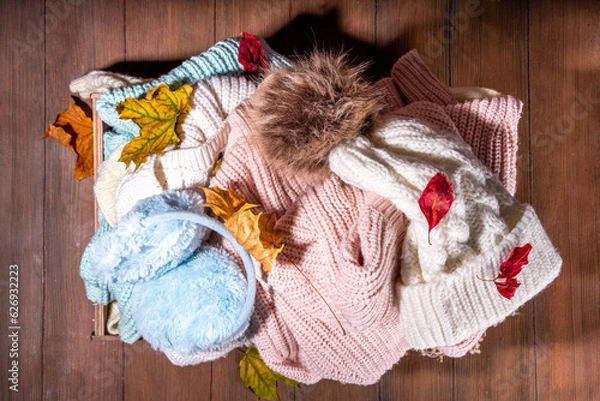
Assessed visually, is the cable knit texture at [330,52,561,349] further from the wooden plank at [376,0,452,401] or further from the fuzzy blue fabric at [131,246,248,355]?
the wooden plank at [376,0,452,401]

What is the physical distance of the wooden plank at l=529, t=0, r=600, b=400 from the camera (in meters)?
1.22

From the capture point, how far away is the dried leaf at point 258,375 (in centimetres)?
106

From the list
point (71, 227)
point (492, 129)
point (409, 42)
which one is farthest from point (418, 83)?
point (71, 227)

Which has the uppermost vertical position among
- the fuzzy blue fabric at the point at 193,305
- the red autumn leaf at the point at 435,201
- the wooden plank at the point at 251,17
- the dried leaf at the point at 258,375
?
the wooden plank at the point at 251,17

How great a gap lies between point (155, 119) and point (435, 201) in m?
0.52

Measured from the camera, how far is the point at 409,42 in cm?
119

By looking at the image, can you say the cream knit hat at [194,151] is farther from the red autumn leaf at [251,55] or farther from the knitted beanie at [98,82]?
the knitted beanie at [98,82]

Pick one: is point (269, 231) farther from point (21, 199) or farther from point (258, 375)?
point (21, 199)

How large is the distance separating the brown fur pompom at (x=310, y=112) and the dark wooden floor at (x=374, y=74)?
515 millimetres

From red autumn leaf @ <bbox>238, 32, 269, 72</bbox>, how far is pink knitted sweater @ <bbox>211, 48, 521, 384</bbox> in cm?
14

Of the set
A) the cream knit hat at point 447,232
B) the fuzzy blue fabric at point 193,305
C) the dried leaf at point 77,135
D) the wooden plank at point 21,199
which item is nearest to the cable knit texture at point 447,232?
the cream knit hat at point 447,232

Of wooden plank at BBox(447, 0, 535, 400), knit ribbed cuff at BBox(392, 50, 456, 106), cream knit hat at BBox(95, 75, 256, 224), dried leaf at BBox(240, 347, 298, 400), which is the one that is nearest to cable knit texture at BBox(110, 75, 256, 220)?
cream knit hat at BBox(95, 75, 256, 224)

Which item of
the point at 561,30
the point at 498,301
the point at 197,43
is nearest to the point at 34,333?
the point at 197,43

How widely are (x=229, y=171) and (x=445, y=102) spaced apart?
0.43m
